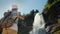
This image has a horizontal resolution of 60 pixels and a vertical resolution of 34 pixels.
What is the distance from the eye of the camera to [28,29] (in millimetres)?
4332

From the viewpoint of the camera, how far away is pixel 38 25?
14.5 ft

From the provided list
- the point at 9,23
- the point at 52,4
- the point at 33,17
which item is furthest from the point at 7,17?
the point at 52,4

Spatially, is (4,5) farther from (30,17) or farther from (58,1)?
(58,1)

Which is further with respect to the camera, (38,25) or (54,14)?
(38,25)

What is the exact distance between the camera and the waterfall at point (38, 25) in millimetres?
4336

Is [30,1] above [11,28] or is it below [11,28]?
above

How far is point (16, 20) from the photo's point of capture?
435 centimetres

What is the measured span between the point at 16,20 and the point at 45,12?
1.31 ft

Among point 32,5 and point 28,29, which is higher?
point 32,5

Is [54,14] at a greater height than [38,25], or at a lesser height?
greater

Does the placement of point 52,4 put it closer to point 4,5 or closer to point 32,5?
point 32,5

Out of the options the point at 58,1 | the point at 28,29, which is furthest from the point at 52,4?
the point at 28,29

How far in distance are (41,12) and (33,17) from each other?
128 millimetres

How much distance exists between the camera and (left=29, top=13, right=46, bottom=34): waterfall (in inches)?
171
